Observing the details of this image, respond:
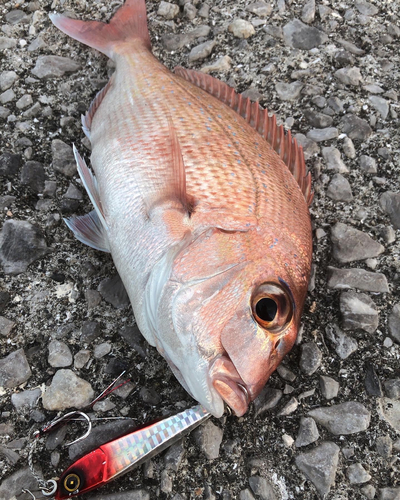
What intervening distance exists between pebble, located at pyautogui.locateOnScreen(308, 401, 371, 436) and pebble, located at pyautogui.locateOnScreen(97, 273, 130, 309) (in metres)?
1.01

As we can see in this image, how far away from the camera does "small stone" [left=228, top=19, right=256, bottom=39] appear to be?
2.97 m

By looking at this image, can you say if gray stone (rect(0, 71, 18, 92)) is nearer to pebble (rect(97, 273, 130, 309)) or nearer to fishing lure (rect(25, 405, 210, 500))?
pebble (rect(97, 273, 130, 309))

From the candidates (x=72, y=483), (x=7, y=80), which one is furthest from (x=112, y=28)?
(x=72, y=483)

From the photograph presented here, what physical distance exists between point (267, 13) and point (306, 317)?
7.22ft

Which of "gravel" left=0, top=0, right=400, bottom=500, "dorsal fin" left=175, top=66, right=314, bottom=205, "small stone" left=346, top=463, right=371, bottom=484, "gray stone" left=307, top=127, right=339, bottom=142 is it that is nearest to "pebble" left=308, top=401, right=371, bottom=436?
"gravel" left=0, top=0, right=400, bottom=500

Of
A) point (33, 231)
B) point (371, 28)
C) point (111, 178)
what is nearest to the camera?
point (111, 178)

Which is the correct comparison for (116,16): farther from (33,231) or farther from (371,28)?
(371,28)

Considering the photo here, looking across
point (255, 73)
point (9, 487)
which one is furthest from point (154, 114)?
point (9, 487)

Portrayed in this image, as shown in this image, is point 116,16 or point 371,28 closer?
point 116,16

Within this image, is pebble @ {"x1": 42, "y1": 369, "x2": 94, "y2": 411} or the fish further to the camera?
pebble @ {"x1": 42, "y1": 369, "x2": 94, "y2": 411}

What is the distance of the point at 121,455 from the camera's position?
1729mm

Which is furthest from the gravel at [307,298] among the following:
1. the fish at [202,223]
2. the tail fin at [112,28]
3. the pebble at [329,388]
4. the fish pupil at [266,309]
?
the fish pupil at [266,309]

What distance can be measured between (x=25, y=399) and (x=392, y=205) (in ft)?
6.89

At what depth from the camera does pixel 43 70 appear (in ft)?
9.22
